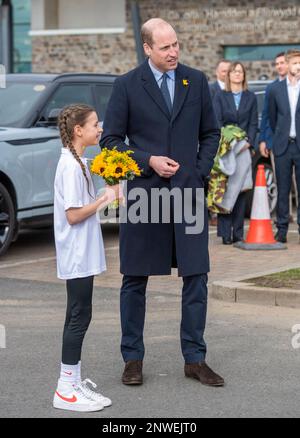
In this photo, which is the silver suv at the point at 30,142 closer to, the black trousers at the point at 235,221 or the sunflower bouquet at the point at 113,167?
the black trousers at the point at 235,221

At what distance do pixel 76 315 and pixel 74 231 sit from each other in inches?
17.9

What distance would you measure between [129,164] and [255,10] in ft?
80.9

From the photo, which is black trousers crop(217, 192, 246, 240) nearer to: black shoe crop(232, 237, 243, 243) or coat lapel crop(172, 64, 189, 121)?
black shoe crop(232, 237, 243, 243)

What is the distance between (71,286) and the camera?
6062 mm

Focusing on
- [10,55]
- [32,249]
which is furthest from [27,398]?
[10,55]

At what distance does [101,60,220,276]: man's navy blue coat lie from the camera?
6.51m

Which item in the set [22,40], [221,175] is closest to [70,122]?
[221,175]

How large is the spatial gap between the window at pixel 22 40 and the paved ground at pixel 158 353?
23910 mm

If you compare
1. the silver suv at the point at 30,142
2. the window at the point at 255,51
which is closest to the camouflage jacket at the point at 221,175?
the silver suv at the point at 30,142

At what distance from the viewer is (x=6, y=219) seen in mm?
11523

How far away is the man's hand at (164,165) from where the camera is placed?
→ 6.36 meters

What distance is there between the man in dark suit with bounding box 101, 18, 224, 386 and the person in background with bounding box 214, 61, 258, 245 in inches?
232

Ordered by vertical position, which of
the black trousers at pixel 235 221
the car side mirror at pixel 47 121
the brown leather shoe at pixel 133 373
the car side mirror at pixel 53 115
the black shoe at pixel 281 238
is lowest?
the black shoe at pixel 281 238

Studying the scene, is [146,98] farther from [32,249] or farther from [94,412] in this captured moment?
[32,249]
